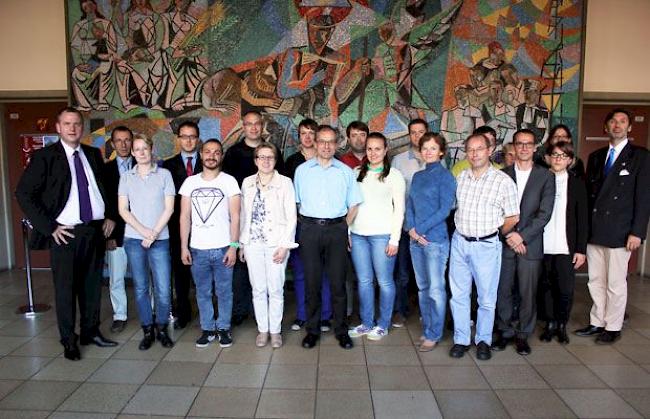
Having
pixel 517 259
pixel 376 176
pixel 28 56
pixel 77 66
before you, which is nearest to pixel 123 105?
pixel 77 66

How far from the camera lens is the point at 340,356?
340cm

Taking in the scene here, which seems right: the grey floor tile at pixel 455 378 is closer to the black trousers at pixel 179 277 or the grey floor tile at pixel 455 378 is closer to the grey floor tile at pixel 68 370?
the black trousers at pixel 179 277

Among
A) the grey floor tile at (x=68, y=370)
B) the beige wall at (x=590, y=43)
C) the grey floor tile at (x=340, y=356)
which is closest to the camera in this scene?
the grey floor tile at (x=68, y=370)

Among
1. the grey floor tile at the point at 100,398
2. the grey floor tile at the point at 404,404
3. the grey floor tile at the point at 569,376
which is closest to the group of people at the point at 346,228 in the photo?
the grey floor tile at the point at 569,376

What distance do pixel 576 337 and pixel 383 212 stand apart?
1910 millimetres

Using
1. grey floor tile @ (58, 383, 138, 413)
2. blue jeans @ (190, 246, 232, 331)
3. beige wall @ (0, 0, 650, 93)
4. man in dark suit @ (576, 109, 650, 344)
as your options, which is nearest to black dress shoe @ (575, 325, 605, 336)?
man in dark suit @ (576, 109, 650, 344)

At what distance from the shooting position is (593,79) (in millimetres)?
5473

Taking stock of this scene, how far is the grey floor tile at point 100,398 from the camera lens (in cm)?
268

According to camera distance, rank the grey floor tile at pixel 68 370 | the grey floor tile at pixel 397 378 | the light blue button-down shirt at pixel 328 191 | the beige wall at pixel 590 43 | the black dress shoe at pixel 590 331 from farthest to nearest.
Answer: the beige wall at pixel 590 43, the black dress shoe at pixel 590 331, the light blue button-down shirt at pixel 328 191, the grey floor tile at pixel 68 370, the grey floor tile at pixel 397 378

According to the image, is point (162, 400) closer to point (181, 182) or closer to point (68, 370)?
point (68, 370)

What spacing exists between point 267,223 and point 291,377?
1.08 meters

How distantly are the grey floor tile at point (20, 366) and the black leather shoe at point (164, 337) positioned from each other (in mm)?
755

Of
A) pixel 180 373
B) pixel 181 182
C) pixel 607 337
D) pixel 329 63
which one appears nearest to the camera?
pixel 180 373

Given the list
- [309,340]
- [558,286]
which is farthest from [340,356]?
[558,286]
